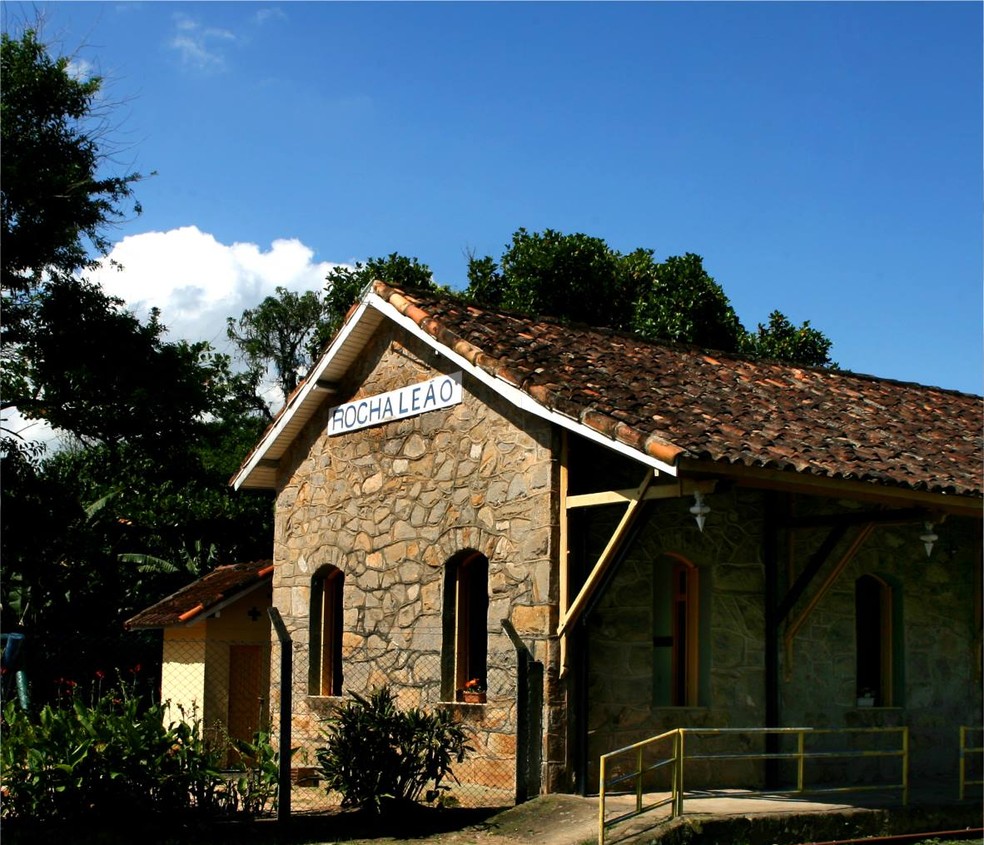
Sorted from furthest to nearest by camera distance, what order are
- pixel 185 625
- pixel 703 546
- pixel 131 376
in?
pixel 131 376, pixel 185 625, pixel 703 546

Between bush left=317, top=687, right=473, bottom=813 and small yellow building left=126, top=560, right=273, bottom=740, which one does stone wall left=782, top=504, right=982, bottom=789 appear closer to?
bush left=317, top=687, right=473, bottom=813

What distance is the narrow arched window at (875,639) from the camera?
49.1 ft

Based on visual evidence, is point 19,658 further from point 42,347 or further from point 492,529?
point 492,529

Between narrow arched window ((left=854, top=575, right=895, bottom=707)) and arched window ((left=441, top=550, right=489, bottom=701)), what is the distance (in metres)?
4.15

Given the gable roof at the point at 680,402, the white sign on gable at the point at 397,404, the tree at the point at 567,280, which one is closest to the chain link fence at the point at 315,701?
the white sign on gable at the point at 397,404

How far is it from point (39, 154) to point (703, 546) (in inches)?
507

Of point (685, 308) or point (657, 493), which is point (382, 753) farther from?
point (685, 308)

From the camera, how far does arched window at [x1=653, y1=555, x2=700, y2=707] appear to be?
13.3 m

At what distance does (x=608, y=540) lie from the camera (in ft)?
42.2

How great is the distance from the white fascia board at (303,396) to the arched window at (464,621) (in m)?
3.17

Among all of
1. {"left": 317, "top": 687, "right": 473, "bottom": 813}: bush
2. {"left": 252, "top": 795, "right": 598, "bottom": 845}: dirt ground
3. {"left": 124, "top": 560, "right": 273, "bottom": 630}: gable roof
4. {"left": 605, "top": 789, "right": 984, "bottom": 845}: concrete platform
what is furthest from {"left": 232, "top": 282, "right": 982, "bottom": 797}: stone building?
{"left": 124, "top": 560, "right": 273, "bottom": 630}: gable roof

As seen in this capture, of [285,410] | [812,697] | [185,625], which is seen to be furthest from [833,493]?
[185,625]

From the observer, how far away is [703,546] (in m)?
13.4

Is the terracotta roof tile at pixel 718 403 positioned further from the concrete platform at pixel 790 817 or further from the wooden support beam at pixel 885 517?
the concrete platform at pixel 790 817
